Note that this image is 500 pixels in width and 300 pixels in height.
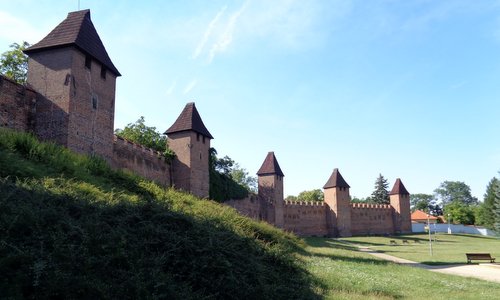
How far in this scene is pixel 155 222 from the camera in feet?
27.4

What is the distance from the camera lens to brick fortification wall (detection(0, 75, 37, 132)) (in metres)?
16.7

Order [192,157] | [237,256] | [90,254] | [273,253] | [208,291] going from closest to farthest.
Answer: [90,254]
[208,291]
[237,256]
[273,253]
[192,157]

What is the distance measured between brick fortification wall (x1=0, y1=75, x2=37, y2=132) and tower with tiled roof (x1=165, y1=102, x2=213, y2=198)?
11.6m

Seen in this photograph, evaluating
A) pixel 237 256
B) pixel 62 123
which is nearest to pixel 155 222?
pixel 237 256

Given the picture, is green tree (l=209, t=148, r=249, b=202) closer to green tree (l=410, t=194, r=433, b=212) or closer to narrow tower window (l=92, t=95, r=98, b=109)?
narrow tower window (l=92, t=95, r=98, b=109)

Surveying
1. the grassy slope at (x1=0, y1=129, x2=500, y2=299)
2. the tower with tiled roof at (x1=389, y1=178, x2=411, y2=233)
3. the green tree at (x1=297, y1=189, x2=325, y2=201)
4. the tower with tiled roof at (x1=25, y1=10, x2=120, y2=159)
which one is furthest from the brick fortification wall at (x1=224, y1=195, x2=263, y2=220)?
the green tree at (x1=297, y1=189, x2=325, y2=201)

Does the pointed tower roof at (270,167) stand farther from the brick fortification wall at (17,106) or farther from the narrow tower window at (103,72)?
the brick fortification wall at (17,106)

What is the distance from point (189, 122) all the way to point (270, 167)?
1819cm

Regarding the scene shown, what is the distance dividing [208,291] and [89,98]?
15.0m

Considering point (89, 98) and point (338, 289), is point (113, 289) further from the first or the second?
point (89, 98)

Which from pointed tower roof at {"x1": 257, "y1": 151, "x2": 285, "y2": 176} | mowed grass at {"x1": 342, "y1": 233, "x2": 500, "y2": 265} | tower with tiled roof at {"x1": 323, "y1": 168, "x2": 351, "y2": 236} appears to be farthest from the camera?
tower with tiled roof at {"x1": 323, "y1": 168, "x2": 351, "y2": 236}

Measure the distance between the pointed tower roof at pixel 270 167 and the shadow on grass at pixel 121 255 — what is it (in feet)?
117

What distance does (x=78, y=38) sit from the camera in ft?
63.1

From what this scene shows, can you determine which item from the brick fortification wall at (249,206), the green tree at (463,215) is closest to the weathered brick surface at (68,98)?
the brick fortification wall at (249,206)
